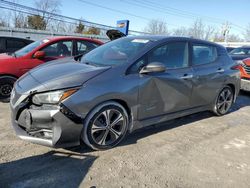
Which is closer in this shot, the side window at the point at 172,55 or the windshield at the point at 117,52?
the windshield at the point at 117,52

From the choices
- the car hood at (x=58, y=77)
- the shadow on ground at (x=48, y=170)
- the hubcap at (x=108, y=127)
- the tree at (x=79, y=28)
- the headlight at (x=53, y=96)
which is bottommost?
the shadow on ground at (x=48, y=170)

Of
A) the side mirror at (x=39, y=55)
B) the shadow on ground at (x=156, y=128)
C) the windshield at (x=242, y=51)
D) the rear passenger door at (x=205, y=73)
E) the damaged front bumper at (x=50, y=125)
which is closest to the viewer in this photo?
the damaged front bumper at (x=50, y=125)

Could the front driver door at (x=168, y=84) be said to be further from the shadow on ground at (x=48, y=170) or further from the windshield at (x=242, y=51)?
the windshield at (x=242, y=51)

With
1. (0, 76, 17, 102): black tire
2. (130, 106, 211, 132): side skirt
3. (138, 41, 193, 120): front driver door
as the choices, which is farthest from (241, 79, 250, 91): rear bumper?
(0, 76, 17, 102): black tire

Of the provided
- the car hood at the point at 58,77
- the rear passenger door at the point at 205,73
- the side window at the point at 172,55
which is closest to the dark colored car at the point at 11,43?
the car hood at the point at 58,77

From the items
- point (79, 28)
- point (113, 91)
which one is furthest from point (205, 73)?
point (79, 28)

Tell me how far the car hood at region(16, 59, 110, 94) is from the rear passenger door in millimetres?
1866

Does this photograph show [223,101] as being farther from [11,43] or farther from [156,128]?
[11,43]

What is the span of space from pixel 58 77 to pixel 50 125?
2.09 ft

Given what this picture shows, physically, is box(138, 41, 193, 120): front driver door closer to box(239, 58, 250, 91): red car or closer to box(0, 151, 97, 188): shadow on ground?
box(0, 151, 97, 188): shadow on ground

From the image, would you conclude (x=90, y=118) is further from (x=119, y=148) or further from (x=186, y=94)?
(x=186, y=94)

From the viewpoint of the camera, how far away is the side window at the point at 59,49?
6070 mm

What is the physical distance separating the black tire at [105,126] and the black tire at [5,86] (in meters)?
3.15

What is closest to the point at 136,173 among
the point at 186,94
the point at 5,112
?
the point at 186,94
